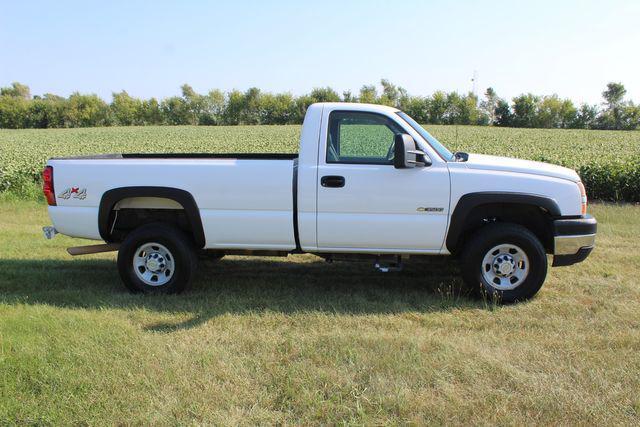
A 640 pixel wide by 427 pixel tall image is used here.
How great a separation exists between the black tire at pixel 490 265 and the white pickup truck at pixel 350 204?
0.01m

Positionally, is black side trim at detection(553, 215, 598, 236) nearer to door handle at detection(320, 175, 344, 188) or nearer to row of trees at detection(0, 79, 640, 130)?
door handle at detection(320, 175, 344, 188)

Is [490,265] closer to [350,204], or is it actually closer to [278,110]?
[350,204]

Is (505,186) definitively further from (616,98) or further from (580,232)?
(616,98)

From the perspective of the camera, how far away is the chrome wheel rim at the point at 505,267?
16.7ft

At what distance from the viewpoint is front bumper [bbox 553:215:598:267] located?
4.96 metres

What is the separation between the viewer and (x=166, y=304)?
5066 millimetres

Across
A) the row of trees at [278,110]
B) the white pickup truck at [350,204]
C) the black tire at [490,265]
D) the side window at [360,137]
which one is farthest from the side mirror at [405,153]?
the row of trees at [278,110]

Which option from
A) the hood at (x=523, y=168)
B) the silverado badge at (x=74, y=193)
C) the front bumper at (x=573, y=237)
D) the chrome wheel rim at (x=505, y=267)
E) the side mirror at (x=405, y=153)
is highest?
the side mirror at (x=405, y=153)

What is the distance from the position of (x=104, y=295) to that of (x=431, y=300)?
3.41 m

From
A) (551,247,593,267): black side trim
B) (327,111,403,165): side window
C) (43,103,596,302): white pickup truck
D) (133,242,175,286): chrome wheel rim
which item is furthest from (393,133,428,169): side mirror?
(133,242,175,286): chrome wheel rim

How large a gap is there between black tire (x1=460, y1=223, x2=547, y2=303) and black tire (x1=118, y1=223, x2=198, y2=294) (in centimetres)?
284

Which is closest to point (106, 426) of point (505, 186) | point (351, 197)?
point (351, 197)

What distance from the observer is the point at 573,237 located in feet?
16.3

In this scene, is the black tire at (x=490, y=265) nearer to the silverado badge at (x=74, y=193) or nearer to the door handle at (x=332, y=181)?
the door handle at (x=332, y=181)
